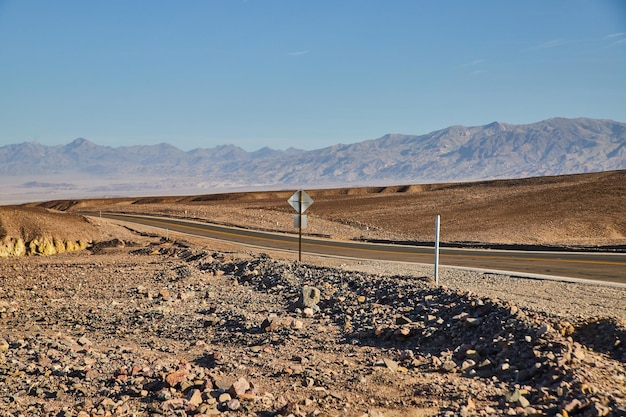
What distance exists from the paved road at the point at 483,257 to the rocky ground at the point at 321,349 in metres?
3.86

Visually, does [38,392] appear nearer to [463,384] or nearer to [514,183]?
[463,384]

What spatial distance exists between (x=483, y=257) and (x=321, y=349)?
1622cm

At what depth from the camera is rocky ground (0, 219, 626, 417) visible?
7234 mm

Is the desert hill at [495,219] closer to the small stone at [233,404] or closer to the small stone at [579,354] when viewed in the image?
the small stone at [579,354]

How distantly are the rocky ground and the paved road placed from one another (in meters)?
3.86

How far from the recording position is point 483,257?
80.6 feet

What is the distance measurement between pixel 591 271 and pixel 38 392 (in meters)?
16.7

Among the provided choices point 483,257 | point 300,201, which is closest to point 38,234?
point 300,201

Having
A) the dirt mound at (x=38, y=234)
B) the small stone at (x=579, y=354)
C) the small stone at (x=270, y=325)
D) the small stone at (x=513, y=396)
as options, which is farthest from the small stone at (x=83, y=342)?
the dirt mound at (x=38, y=234)

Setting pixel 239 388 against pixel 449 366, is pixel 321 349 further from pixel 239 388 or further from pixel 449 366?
pixel 239 388

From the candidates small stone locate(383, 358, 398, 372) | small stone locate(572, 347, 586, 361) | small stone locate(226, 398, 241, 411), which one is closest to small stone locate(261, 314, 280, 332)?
small stone locate(383, 358, 398, 372)

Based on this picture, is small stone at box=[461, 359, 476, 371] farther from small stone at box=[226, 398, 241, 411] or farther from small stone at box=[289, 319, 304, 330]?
small stone at box=[289, 319, 304, 330]

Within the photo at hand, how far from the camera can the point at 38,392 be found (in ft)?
26.0

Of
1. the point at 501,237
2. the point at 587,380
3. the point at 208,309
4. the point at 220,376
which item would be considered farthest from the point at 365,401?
→ the point at 501,237
